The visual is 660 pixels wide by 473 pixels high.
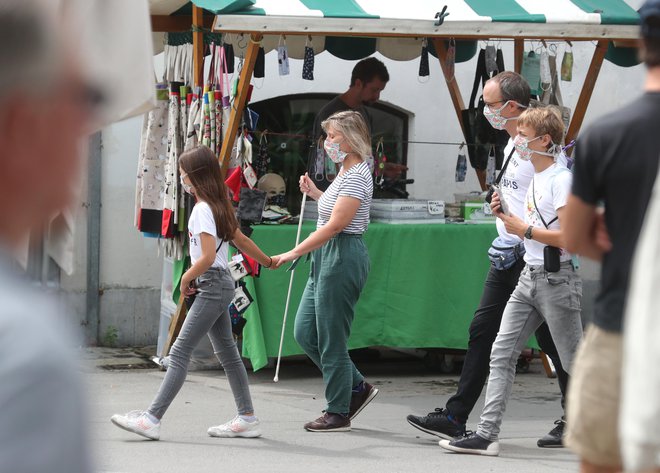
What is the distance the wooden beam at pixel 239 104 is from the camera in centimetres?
810

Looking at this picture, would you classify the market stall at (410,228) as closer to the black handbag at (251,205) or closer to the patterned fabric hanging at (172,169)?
the black handbag at (251,205)

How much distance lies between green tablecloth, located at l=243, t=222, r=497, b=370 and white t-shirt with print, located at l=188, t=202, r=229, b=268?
1.95 meters

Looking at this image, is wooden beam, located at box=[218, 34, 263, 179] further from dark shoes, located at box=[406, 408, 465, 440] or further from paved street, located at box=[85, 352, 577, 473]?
dark shoes, located at box=[406, 408, 465, 440]

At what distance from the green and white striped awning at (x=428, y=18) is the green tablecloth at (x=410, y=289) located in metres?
1.56

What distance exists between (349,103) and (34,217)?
8.13 m

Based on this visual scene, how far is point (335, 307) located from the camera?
6809mm

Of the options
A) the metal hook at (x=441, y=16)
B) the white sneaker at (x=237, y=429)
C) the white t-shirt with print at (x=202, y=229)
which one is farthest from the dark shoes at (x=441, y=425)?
the metal hook at (x=441, y=16)

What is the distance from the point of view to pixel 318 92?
11016 mm

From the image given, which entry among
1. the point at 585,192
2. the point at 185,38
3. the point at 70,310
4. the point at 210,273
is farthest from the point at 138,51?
the point at 70,310

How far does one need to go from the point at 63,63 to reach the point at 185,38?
27.6 feet

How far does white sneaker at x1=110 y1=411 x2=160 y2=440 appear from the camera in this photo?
655cm

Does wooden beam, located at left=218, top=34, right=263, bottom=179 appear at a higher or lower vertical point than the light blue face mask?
higher

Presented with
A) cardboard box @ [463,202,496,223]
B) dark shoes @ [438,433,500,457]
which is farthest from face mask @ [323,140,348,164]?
cardboard box @ [463,202,496,223]

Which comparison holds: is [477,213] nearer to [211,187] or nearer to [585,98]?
[585,98]
